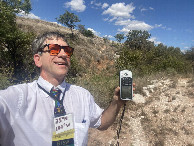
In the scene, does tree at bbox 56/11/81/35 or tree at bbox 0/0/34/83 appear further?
tree at bbox 56/11/81/35

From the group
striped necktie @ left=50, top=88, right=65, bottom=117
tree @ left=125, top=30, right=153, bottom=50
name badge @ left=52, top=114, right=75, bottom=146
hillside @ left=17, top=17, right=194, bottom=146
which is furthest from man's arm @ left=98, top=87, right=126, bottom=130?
tree @ left=125, top=30, right=153, bottom=50

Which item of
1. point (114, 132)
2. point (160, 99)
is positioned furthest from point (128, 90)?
point (160, 99)

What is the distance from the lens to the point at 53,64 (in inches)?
58.3

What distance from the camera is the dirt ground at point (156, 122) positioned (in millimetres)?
4066

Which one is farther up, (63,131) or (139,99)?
(63,131)

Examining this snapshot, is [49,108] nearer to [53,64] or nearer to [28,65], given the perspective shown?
[53,64]

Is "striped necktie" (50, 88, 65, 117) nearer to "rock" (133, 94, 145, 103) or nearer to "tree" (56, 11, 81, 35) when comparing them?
"rock" (133, 94, 145, 103)

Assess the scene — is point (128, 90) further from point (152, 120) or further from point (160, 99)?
point (160, 99)

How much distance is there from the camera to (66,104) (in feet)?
4.57

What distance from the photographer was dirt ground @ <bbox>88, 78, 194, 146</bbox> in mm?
4066

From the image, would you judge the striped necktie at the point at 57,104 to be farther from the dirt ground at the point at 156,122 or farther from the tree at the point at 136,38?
the tree at the point at 136,38

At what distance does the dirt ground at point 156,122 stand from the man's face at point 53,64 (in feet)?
9.99

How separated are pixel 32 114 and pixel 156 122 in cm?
470

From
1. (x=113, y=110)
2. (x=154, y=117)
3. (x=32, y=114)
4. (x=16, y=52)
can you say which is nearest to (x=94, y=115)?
(x=113, y=110)
